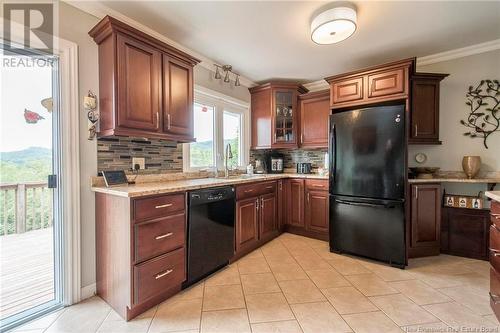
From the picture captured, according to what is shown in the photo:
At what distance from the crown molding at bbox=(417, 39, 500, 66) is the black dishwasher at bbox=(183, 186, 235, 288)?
3012 millimetres

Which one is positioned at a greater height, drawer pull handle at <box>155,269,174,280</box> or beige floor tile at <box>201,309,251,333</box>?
drawer pull handle at <box>155,269,174,280</box>

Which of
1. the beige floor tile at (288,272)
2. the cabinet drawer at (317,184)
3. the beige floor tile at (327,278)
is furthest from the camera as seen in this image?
the cabinet drawer at (317,184)

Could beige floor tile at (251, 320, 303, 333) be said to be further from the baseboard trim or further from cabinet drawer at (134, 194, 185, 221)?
the baseboard trim

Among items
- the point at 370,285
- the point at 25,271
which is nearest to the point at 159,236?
the point at 25,271

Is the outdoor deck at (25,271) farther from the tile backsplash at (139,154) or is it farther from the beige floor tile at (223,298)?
the beige floor tile at (223,298)

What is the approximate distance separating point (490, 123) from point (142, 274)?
154 inches

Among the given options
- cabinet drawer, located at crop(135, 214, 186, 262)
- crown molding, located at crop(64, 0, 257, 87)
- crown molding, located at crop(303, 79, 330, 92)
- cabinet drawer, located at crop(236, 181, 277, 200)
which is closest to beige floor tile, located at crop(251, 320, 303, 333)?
cabinet drawer, located at crop(135, 214, 186, 262)

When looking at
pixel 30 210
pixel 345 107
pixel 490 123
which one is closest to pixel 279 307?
pixel 345 107

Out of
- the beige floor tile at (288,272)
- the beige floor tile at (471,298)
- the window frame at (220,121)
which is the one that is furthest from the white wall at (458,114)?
the window frame at (220,121)

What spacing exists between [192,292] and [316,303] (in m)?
1.02

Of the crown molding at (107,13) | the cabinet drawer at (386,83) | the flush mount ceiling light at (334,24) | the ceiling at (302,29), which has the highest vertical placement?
the ceiling at (302,29)

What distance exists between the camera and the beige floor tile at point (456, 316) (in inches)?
60.7

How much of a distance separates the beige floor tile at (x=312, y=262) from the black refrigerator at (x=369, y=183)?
12.6 inches
